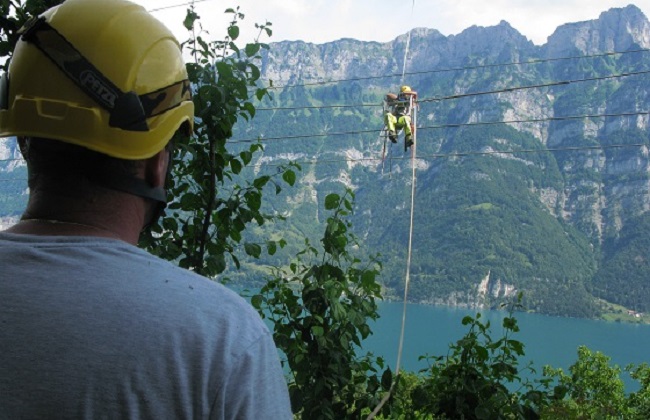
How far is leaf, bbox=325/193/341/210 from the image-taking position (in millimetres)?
3242

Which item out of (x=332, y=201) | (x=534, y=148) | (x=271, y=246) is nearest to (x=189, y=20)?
(x=332, y=201)

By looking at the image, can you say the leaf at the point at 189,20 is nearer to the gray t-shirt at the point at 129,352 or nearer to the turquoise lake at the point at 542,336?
the gray t-shirt at the point at 129,352

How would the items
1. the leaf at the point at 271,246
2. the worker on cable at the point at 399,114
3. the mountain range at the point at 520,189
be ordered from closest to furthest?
the leaf at the point at 271,246 → the worker on cable at the point at 399,114 → the mountain range at the point at 520,189

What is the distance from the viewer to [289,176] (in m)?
3.27

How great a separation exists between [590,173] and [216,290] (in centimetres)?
17460

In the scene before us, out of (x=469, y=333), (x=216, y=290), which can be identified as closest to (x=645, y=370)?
(x=469, y=333)

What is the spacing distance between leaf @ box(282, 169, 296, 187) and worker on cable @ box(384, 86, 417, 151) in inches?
226

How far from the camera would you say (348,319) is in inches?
117

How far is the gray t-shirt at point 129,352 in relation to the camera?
85 centimetres

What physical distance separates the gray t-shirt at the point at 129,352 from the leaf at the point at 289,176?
233cm

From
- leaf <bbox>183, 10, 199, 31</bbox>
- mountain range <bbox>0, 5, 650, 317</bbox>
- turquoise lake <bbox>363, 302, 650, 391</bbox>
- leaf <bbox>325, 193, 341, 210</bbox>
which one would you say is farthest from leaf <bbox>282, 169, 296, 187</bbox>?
mountain range <bbox>0, 5, 650, 317</bbox>

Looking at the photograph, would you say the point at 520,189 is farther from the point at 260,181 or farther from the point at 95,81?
the point at 95,81

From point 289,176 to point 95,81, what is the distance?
227 cm

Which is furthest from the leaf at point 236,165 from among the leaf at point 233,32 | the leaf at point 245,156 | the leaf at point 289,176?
the leaf at point 233,32
